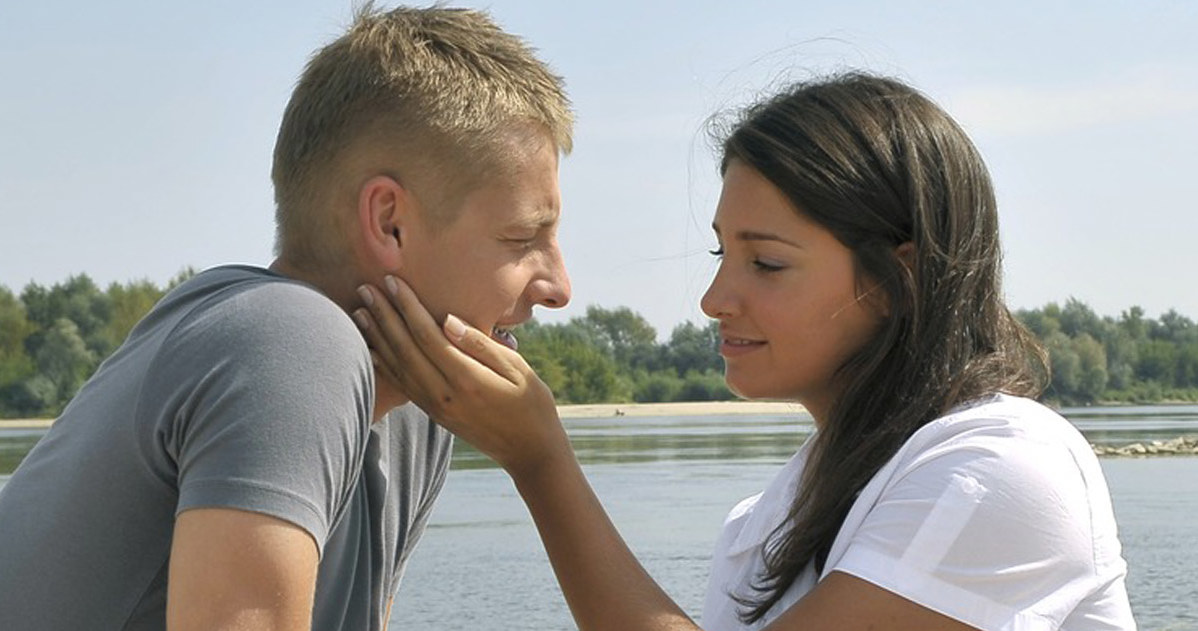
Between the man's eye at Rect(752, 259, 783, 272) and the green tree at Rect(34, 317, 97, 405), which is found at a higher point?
the man's eye at Rect(752, 259, 783, 272)

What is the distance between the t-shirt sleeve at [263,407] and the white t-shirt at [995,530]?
1116mm

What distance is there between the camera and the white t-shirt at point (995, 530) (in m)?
3.03

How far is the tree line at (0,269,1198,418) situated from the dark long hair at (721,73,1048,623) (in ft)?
231

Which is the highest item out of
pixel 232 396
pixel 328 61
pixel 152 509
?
pixel 328 61

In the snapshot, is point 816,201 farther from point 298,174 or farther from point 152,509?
point 152,509

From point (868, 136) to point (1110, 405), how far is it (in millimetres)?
102354

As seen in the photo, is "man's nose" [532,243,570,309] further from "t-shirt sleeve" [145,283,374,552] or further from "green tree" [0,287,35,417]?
"green tree" [0,287,35,417]

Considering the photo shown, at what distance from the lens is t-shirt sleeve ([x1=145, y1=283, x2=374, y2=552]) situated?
2.29 m

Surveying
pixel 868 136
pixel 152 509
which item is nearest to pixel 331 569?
pixel 152 509

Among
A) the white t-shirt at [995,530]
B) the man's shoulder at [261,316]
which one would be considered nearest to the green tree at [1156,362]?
the white t-shirt at [995,530]

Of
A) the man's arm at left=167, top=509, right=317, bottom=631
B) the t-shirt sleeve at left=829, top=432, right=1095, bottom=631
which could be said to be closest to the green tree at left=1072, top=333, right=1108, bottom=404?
the t-shirt sleeve at left=829, top=432, right=1095, bottom=631

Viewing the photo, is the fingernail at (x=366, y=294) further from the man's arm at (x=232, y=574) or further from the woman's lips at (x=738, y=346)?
the woman's lips at (x=738, y=346)

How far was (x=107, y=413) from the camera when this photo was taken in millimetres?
2457

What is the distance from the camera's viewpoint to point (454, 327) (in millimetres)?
Answer: 3018
